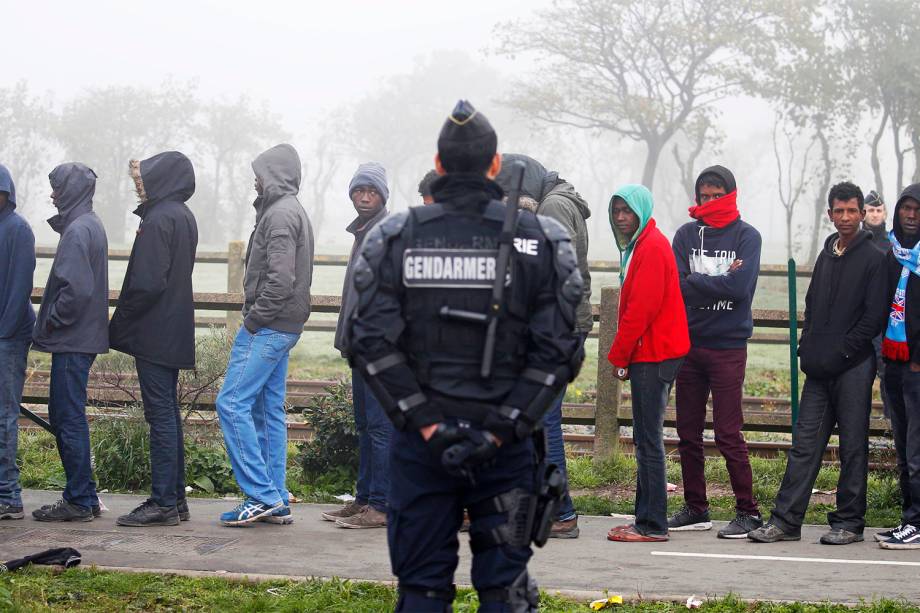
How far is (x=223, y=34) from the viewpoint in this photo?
144000 millimetres

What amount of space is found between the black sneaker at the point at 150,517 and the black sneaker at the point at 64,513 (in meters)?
0.23

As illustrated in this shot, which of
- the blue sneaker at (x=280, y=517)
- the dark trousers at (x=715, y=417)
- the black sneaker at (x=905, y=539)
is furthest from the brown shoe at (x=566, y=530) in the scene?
the black sneaker at (x=905, y=539)

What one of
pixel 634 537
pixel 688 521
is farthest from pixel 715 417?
pixel 634 537

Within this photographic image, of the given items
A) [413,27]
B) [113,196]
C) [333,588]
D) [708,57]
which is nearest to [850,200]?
[333,588]

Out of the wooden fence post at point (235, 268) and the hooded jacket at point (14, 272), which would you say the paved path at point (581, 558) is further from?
the wooden fence post at point (235, 268)

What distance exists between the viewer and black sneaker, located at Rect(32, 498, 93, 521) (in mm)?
7000

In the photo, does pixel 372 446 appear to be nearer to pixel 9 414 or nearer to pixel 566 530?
pixel 566 530

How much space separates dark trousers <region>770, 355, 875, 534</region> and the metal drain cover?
3.31 metres

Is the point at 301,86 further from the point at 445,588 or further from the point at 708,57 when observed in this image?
the point at 445,588

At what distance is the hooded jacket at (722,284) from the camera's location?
6.90m

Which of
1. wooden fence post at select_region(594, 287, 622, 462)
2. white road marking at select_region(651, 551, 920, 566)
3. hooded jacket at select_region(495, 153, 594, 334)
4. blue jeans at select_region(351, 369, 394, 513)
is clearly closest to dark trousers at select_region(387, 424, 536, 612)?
white road marking at select_region(651, 551, 920, 566)

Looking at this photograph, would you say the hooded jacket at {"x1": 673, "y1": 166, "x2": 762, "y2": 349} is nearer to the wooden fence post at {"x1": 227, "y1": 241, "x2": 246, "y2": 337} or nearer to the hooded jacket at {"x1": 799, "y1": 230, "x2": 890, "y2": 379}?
the hooded jacket at {"x1": 799, "y1": 230, "x2": 890, "y2": 379}

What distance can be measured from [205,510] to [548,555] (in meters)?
2.53

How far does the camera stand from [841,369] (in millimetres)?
6617
